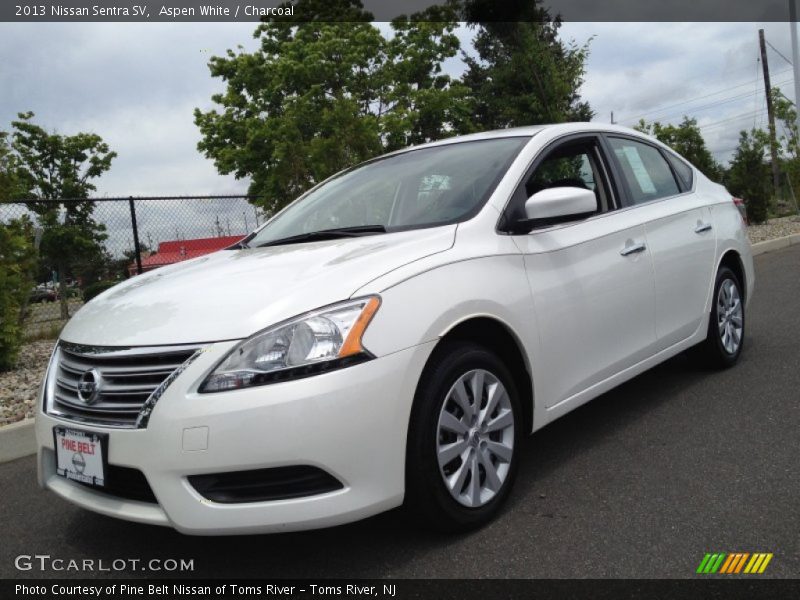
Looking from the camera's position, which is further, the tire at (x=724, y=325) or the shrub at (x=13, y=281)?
the shrub at (x=13, y=281)

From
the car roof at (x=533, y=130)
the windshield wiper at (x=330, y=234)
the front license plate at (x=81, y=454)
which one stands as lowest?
the front license plate at (x=81, y=454)

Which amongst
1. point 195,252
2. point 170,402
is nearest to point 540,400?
point 170,402

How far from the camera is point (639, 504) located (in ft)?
8.97

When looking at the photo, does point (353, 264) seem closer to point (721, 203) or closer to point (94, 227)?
point (721, 203)

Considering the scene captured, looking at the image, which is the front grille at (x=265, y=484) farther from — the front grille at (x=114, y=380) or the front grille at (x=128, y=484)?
the front grille at (x=114, y=380)

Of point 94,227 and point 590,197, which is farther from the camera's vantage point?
point 94,227

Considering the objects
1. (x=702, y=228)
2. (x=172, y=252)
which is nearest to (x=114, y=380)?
(x=702, y=228)

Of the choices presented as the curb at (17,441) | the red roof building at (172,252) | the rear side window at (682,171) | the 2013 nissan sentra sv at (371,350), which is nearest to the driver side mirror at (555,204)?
the 2013 nissan sentra sv at (371,350)

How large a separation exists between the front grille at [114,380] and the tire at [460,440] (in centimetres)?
83

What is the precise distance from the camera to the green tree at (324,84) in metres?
25.3

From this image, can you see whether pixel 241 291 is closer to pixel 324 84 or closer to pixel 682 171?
pixel 682 171

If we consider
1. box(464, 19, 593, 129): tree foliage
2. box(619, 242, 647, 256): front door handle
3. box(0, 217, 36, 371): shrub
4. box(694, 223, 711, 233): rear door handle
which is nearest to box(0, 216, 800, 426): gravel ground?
box(0, 217, 36, 371): shrub

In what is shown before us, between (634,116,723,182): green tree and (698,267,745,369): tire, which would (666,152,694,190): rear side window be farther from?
(634,116,723,182): green tree

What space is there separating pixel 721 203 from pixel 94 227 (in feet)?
24.1
